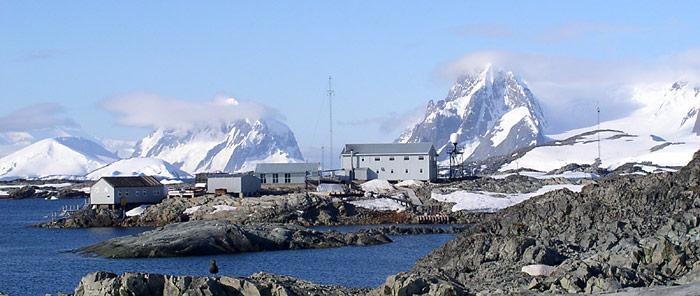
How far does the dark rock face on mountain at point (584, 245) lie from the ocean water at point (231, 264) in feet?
10.3

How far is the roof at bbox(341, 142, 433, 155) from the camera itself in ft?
289

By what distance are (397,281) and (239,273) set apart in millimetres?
15064

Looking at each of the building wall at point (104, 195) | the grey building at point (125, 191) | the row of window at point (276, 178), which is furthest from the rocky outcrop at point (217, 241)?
the row of window at point (276, 178)

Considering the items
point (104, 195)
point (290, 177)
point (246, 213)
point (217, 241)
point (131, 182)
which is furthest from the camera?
point (290, 177)

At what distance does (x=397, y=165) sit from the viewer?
87.6 meters

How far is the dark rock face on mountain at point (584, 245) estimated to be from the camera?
25.6 m

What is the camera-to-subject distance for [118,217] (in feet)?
224

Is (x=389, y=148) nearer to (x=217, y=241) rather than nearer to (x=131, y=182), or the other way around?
(x=131, y=182)

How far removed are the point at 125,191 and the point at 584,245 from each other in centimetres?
4516

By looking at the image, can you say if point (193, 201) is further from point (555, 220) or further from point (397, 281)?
point (397, 281)

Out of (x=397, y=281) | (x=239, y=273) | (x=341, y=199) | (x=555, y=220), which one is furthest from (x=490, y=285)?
(x=341, y=199)

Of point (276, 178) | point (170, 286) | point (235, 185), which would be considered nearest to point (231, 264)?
point (170, 286)

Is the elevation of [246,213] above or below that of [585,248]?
above

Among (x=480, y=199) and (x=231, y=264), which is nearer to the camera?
(x=231, y=264)
